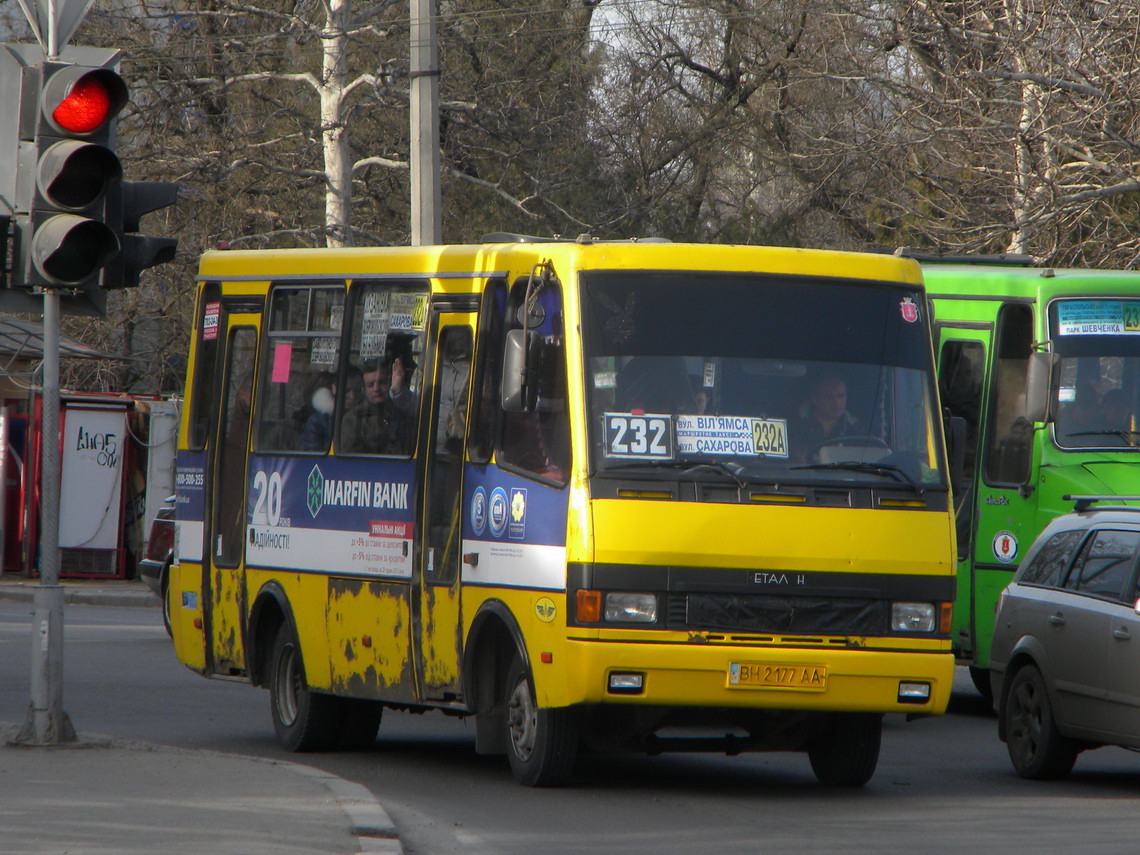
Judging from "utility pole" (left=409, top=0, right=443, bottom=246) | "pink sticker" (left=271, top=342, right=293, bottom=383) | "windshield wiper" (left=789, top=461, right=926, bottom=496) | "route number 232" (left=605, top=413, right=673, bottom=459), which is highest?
"utility pole" (left=409, top=0, right=443, bottom=246)

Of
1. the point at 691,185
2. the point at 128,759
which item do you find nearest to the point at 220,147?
the point at 691,185

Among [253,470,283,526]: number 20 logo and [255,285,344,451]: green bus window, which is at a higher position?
[255,285,344,451]: green bus window

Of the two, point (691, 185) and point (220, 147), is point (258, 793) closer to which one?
point (220, 147)

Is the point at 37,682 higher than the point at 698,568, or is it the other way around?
the point at 698,568

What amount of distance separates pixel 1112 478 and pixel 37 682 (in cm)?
743

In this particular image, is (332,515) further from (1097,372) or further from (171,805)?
(1097,372)

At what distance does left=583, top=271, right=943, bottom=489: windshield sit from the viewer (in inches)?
371

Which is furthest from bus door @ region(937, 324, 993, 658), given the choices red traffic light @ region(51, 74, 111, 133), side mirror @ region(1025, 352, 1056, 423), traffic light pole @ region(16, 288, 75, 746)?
red traffic light @ region(51, 74, 111, 133)

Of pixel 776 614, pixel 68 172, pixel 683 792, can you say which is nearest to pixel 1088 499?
pixel 776 614

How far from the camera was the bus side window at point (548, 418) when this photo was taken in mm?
9477

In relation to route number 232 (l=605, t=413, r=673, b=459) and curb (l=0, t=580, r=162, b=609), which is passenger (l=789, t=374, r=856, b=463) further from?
curb (l=0, t=580, r=162, b=609)

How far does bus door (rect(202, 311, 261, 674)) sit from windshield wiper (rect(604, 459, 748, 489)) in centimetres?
359

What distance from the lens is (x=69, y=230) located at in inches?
387

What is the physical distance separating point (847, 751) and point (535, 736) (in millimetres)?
1749
